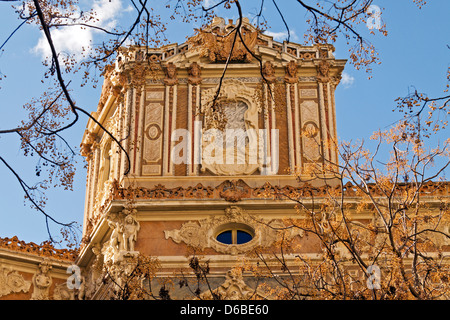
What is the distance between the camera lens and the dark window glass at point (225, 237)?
3031 cm

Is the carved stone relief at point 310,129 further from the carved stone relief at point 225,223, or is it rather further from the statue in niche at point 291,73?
the carved stone relief at point 225,223

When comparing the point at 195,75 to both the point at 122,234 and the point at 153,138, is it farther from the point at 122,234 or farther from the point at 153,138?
the point at 122,234

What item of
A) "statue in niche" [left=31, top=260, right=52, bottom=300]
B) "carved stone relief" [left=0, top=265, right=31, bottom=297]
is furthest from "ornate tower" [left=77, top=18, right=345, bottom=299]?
"carved stone relief" [left=0, top=265, right=31, bottom=297]

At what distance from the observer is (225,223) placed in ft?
99.4

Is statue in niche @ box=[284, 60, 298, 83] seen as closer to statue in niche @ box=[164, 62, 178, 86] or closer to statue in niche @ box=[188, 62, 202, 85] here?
statue in niche @ box=[188, 62, 202, 85]

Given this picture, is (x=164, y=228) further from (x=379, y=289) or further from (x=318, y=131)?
(x=379, y=289)

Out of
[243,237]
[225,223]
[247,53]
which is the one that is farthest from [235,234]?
[247,53]

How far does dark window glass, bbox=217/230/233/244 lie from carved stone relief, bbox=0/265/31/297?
6706mm

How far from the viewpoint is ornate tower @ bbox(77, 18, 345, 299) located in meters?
30.1

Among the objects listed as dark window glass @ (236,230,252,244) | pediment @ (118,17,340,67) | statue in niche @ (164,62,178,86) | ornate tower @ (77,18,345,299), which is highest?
pediment @ (118,17,340,67)

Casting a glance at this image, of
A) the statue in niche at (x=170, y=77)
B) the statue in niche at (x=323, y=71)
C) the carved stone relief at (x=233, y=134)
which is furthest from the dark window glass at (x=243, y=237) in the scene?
the statue in niche at (x=323, y=71)

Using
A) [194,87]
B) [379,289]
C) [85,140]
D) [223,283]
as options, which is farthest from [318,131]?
[379,289]

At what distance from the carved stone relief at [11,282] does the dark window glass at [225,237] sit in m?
6.71

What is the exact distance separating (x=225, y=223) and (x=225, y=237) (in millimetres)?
470
